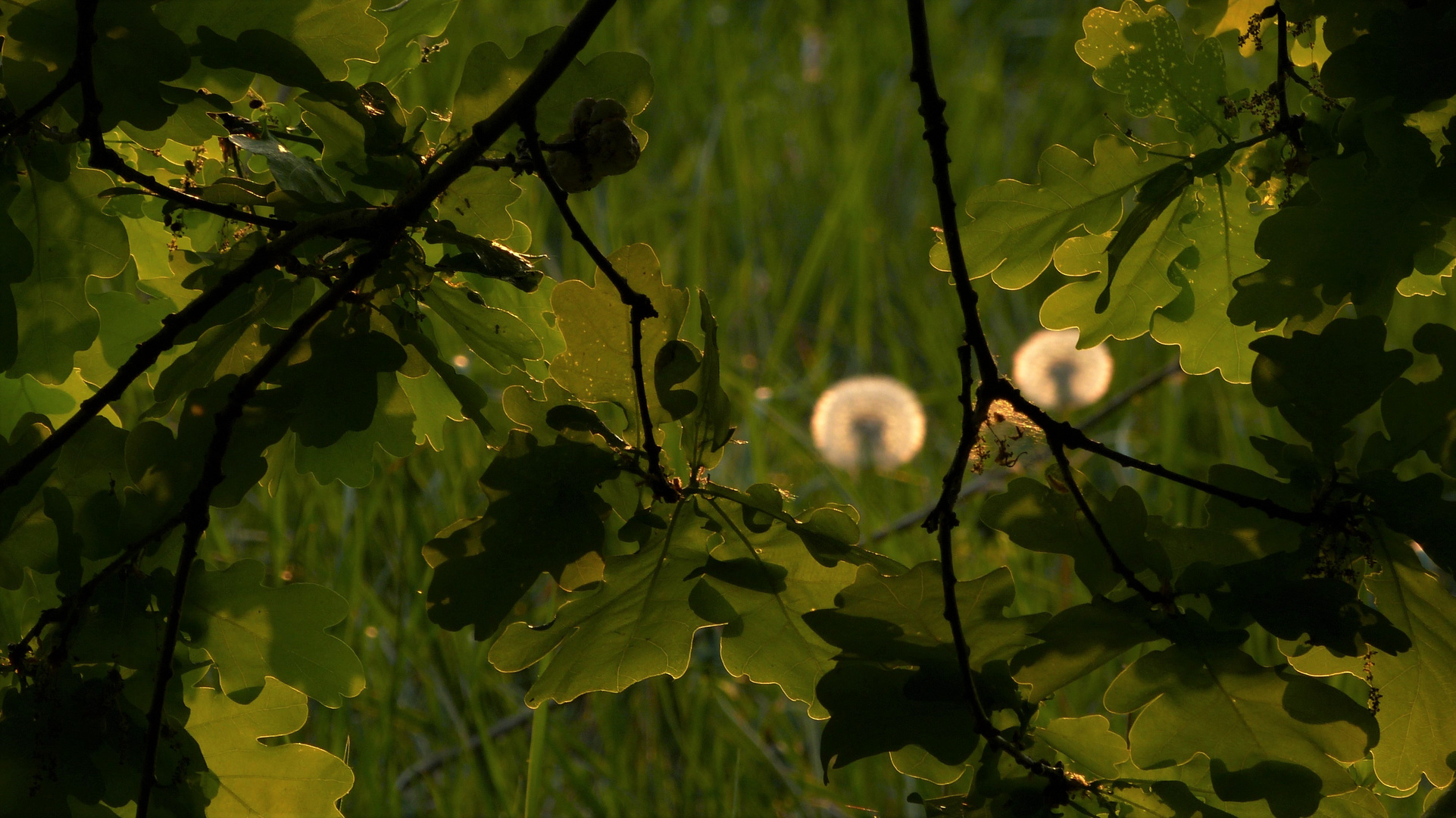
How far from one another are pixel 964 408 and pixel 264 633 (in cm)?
42

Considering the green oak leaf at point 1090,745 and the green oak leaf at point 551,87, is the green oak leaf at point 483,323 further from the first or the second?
the green oak leaf at point 1090,745

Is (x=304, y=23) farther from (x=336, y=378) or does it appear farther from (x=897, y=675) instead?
(x=897, y=675)

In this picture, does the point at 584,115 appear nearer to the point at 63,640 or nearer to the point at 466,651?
the point at 63,640

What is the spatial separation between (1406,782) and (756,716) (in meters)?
1.18

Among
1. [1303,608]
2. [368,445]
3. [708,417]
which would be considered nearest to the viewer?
[1303,608]

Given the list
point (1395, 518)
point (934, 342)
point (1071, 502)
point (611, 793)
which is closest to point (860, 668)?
point (1071, 502)

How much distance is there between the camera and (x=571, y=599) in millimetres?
586

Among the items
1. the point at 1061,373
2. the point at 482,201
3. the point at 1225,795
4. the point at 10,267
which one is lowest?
the point at 1225,795

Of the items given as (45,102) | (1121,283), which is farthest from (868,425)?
(45,102)

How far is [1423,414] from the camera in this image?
0.54m

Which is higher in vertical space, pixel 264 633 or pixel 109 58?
pixel 109 58

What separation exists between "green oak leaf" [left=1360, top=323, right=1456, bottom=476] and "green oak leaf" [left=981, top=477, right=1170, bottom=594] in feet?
0.41

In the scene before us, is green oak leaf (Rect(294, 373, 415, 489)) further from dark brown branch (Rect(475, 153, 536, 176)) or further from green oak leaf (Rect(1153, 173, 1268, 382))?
Result: green oak leaf (Rect(1153, 173, 1268, 382))

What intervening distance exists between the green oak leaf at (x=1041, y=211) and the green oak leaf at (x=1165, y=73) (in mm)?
30
